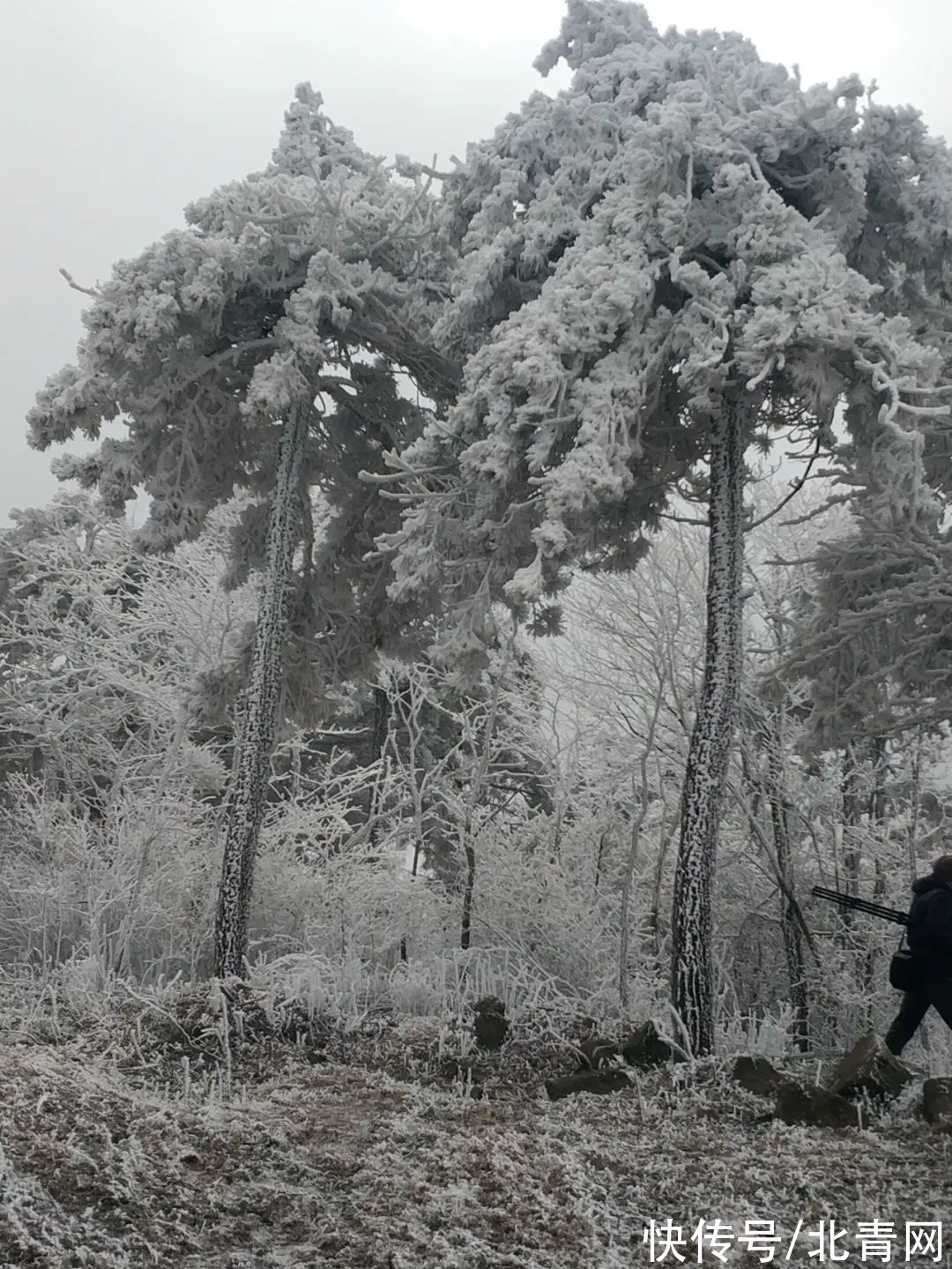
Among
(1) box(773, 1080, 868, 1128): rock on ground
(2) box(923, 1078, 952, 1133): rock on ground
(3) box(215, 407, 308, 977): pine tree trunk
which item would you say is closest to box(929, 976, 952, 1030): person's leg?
(2) box(923, 1078, 952, 1133): rock on ground

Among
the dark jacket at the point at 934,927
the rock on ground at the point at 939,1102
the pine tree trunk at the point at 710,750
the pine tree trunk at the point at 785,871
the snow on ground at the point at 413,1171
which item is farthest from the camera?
the pine tree trunk at the point at 785,871

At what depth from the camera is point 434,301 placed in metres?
10.4

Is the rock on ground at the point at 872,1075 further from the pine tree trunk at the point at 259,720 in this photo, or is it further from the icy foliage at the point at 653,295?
the pine tree trunk at the point at 259,720

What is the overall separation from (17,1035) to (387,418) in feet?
23.6

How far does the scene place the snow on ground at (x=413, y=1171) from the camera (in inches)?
153

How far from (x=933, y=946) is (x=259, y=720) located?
21.2ft

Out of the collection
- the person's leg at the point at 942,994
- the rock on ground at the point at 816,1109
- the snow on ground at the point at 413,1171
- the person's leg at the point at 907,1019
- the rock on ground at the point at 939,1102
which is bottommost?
the snow on ground at the point at 413,1171

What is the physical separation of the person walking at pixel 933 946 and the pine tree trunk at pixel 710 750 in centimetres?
137

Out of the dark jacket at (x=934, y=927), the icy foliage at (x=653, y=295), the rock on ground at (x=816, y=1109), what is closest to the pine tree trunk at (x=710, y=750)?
the icy foliage at (x=653, y=295)

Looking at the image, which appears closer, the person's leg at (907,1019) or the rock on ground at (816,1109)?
the rock on ground at (816,1109)

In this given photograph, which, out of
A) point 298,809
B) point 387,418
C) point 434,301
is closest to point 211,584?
point 298,809

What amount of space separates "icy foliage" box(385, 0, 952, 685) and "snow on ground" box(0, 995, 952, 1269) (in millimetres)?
3306

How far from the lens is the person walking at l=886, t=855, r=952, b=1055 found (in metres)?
6.16

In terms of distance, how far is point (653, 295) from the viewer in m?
7.82
